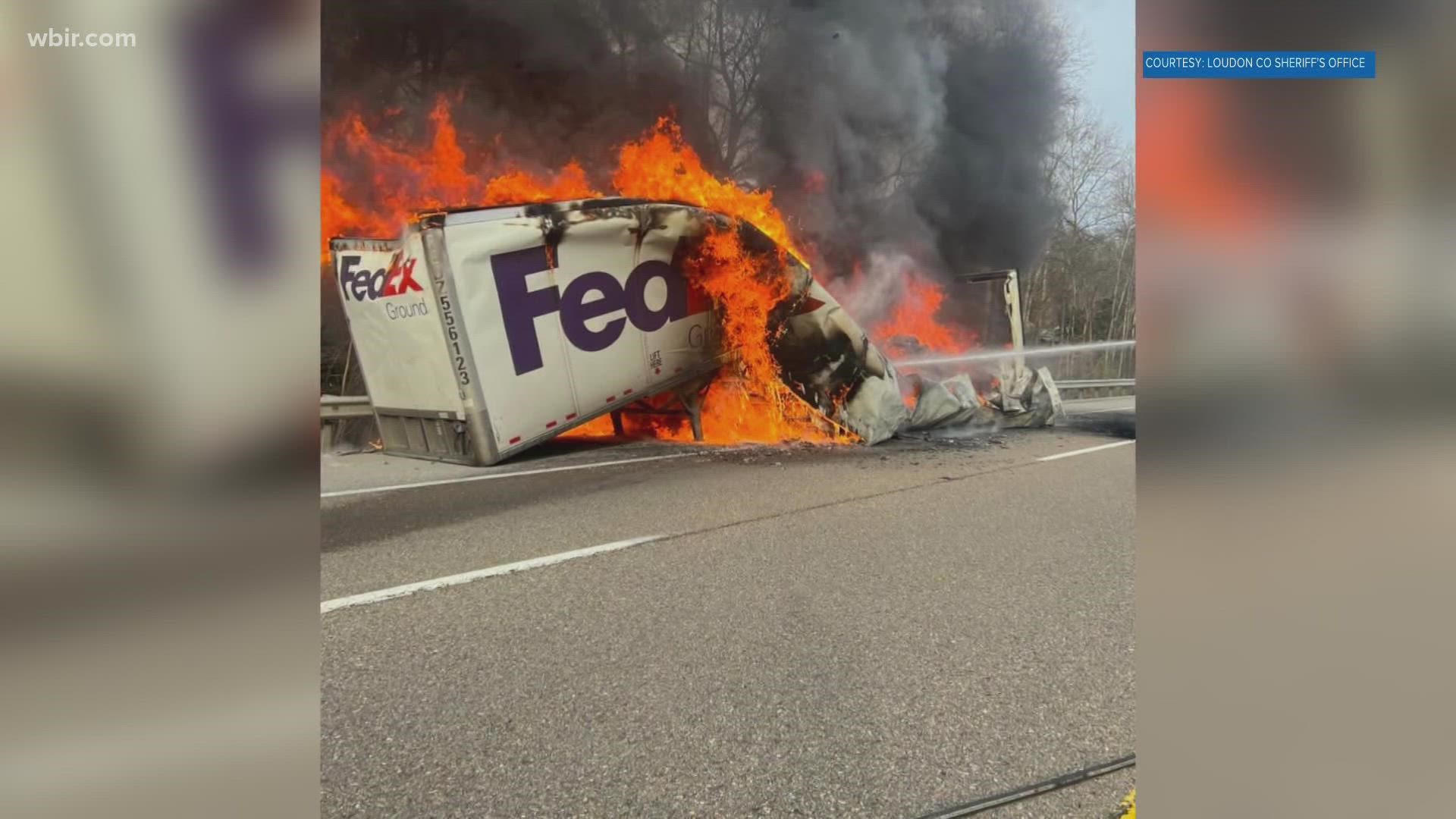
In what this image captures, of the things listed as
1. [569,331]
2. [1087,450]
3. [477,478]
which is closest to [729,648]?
[477,478]

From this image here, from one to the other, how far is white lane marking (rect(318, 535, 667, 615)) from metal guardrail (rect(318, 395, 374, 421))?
158cm

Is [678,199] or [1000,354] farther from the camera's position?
[1000,354]

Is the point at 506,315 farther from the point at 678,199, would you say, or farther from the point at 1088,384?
the point at 1088,384

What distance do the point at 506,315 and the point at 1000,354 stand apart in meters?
3.11

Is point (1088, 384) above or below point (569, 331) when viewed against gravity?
below

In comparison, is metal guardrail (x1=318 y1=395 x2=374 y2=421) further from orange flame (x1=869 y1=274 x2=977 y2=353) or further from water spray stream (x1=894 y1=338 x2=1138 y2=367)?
water spray stream (x1=894 y1=338 x2=1138 y2=367)

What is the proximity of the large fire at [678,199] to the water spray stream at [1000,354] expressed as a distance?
3.5 inches

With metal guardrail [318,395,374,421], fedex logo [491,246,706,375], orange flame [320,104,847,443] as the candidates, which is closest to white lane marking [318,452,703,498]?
orange flame [320,104,847,443]

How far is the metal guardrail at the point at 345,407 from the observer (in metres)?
3.56

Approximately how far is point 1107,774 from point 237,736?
1.78 m

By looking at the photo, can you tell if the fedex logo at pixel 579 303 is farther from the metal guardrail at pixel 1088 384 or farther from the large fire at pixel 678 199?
the metal guardrail at pixel 1088 384

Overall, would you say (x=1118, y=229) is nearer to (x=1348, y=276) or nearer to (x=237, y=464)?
(x=1348, y=276)

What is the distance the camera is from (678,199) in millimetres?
3854

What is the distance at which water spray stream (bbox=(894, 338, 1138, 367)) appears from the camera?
3.99m
